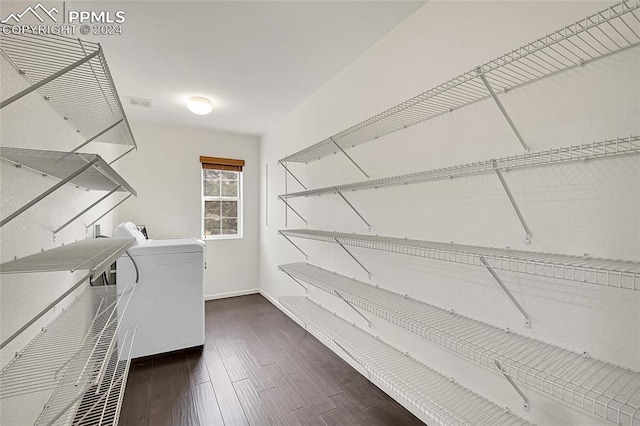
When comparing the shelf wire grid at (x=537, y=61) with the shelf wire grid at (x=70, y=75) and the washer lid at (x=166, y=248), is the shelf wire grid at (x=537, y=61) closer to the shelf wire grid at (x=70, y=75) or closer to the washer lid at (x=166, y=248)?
the shelf wire grid at (x=70, y=75)

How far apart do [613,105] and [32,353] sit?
232cm

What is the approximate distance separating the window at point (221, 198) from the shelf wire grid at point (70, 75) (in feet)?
8.30

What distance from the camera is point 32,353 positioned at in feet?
3.76

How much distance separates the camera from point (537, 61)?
118 cm

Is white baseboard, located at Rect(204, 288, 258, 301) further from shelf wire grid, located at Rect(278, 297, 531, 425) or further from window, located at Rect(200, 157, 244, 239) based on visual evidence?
shelf wire grid, located at Rect(278, 297, 531, 425)

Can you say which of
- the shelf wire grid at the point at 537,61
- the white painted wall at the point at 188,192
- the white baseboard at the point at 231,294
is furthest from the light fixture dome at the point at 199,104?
the white baseboard at the point at 231,294

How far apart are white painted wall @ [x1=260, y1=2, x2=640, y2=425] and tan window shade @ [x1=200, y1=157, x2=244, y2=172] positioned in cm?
246

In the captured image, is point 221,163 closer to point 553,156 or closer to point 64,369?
point 64,369

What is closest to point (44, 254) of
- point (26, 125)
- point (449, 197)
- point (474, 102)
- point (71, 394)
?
point (26, 125)

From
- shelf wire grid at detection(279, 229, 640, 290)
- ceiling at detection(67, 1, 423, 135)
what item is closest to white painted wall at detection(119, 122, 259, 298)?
ceiling at detection(67, 1, 423, 135)

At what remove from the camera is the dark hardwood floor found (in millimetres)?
1816

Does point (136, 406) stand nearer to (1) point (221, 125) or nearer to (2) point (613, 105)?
(2) point (613, 105)

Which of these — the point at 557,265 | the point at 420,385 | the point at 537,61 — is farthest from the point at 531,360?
the point at 537,61

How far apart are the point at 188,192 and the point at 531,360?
409 centimetres
